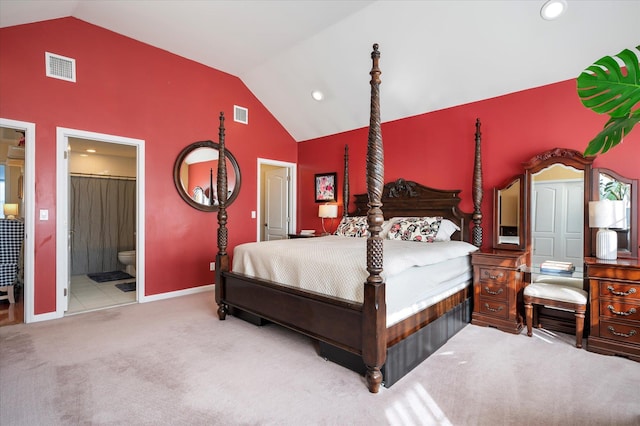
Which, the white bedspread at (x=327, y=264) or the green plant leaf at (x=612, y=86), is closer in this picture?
the green plant leaf at (x=612, y=86)

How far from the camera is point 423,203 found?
173 inches

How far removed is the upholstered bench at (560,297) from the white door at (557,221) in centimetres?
22

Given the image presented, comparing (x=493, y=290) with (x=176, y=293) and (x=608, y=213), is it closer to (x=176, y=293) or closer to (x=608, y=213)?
(x=608, y=213)

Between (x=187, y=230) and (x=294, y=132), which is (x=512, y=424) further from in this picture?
(x=294, y=132)

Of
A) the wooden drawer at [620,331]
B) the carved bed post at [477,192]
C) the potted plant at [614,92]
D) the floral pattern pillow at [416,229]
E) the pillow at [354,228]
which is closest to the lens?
the potted plant at [614,92]

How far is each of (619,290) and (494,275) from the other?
92cm

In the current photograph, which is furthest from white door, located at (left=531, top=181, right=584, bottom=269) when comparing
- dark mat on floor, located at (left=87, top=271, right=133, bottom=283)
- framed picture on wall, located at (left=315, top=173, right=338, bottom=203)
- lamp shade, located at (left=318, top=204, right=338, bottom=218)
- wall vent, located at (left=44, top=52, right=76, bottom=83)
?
dark mat on floor, located at (left=87, top=271, right=133, bottom=283)

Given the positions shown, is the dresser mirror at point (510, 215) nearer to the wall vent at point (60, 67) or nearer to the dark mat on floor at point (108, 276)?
the wall vent at point (60, 67)

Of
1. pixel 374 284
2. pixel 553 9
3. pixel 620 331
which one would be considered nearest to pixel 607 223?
pixel 620 331

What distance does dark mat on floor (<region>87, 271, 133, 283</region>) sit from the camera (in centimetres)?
554

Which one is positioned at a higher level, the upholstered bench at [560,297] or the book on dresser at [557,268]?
the book on dresser at [557,268]

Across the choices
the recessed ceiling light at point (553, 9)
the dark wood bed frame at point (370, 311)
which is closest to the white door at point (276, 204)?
the dark wood bed frame at point (370, 311)

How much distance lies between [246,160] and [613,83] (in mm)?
4697

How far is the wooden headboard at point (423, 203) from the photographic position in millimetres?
4055
